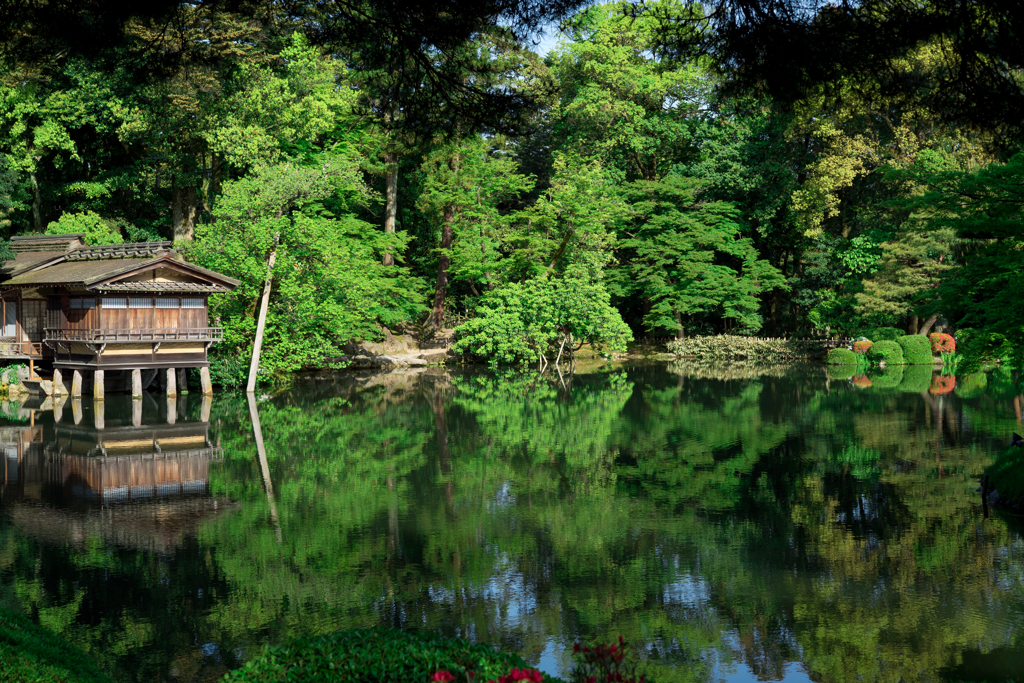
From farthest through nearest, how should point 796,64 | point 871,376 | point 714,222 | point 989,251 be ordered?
point 714,222, point 871,376, point 989,251, point 796,64

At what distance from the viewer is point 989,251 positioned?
12.9 metres

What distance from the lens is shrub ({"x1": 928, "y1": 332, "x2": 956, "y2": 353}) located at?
36.6m

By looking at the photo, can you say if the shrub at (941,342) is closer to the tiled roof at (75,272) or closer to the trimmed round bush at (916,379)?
the trimmed round bush at (916,379)

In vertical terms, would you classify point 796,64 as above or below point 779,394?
above

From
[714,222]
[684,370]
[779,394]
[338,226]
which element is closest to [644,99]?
[714,222]

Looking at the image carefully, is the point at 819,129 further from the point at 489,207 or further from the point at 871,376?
the point at 489,207

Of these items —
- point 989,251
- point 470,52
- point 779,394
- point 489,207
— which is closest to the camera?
point 470,52

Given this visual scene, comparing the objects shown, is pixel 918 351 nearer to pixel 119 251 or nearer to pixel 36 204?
pixel 119 251

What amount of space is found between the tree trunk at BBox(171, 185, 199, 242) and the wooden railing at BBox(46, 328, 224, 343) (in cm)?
1023

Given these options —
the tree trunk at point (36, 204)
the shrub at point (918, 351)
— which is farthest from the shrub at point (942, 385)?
the tree trunk at point (36, 204)

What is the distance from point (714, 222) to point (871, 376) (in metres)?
12.3

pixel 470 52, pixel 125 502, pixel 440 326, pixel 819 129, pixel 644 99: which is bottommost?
pixel 125 502

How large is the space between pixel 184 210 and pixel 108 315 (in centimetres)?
1424

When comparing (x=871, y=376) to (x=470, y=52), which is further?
(x=871, y=376)
